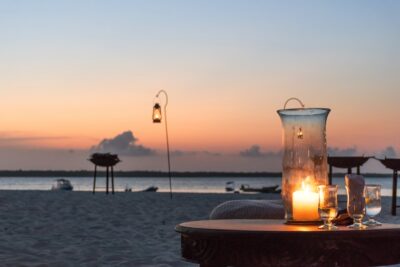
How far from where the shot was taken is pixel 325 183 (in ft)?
9.49

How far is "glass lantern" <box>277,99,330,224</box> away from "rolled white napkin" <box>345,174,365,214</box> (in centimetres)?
15

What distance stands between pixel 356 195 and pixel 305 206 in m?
0.23

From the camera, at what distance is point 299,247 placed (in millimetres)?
2361

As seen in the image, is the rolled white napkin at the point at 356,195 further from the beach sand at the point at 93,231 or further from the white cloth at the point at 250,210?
the beach sand at the point at 93,231

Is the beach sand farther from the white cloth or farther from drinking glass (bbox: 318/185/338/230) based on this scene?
drinking glass (bbox: 318/185/338/230)

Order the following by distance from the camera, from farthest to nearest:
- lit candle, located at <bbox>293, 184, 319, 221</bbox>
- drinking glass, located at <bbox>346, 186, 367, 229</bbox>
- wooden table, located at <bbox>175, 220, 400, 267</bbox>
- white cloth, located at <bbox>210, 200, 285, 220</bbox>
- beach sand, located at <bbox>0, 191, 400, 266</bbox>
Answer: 1. beach sand, located at <bbox>0, 191, 400, 266</bbox>
2. white cloth, located at <bbox>210, 200, 285, 220</bbox>
3. lit candle, located at <bbox>293, 184, 319, 221</bbox>
4. drinking glass, located at <bbox>346, 186, 367, 229</bbox>
5. wooden table, located at <bbox>175, 220, 400, 267</bbox>

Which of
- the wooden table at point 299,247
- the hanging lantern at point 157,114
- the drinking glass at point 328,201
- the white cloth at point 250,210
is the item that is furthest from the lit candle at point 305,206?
the hanging lantern at point 157,114

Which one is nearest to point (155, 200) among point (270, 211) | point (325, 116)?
point (270, 211)

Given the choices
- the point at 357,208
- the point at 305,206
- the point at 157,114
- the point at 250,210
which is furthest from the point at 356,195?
the point at 157,114

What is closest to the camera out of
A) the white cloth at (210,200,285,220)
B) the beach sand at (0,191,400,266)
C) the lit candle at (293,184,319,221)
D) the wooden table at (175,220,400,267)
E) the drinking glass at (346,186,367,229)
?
the wooden table at (175,220,400,267)

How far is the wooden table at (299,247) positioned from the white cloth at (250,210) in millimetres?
1966

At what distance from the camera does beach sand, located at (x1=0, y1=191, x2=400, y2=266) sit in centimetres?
556

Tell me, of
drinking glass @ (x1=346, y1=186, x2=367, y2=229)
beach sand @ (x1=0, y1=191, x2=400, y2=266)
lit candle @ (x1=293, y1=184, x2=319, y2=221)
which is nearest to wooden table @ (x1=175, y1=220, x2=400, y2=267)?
drinking glass @ (x1=346, y1=186, x2=367, y2=229)

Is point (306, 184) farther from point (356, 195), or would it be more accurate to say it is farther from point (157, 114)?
point (157, 114)
